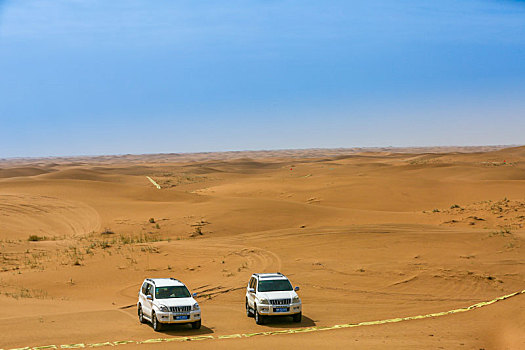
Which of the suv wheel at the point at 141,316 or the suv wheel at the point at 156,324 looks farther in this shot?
the suv wheel at the point at 141,316

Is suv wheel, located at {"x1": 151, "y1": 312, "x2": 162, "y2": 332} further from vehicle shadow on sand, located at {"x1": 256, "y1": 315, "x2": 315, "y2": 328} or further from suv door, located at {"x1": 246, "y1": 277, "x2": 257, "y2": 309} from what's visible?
vehicle shadow on sand, located at {"x1": 256, "y1": 315, "x2": 315, "y2": 328}

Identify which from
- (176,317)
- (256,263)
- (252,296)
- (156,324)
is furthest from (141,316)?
(256,263)

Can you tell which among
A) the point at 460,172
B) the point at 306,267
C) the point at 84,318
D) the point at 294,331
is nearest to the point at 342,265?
the point at 306,267

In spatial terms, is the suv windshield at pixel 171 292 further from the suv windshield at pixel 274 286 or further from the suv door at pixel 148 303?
the suv windshield at pixel 274 286

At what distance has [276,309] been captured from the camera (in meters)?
15.0

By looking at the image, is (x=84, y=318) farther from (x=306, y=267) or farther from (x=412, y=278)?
(x=412, y=278)

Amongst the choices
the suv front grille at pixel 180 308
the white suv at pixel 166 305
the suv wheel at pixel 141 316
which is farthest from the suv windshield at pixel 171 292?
the suv wheel at pixel 141 316

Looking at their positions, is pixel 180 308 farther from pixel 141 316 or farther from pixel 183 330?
pixel 141 316

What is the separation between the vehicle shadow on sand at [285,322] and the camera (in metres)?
15.2

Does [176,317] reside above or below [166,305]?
below

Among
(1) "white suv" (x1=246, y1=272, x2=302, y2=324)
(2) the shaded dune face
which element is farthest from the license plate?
(2) the shaded dune face

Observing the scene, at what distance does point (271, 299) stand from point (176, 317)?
2.62 metres

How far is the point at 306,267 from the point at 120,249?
29.7 feet

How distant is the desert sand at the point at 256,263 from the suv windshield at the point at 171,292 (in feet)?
2.91
